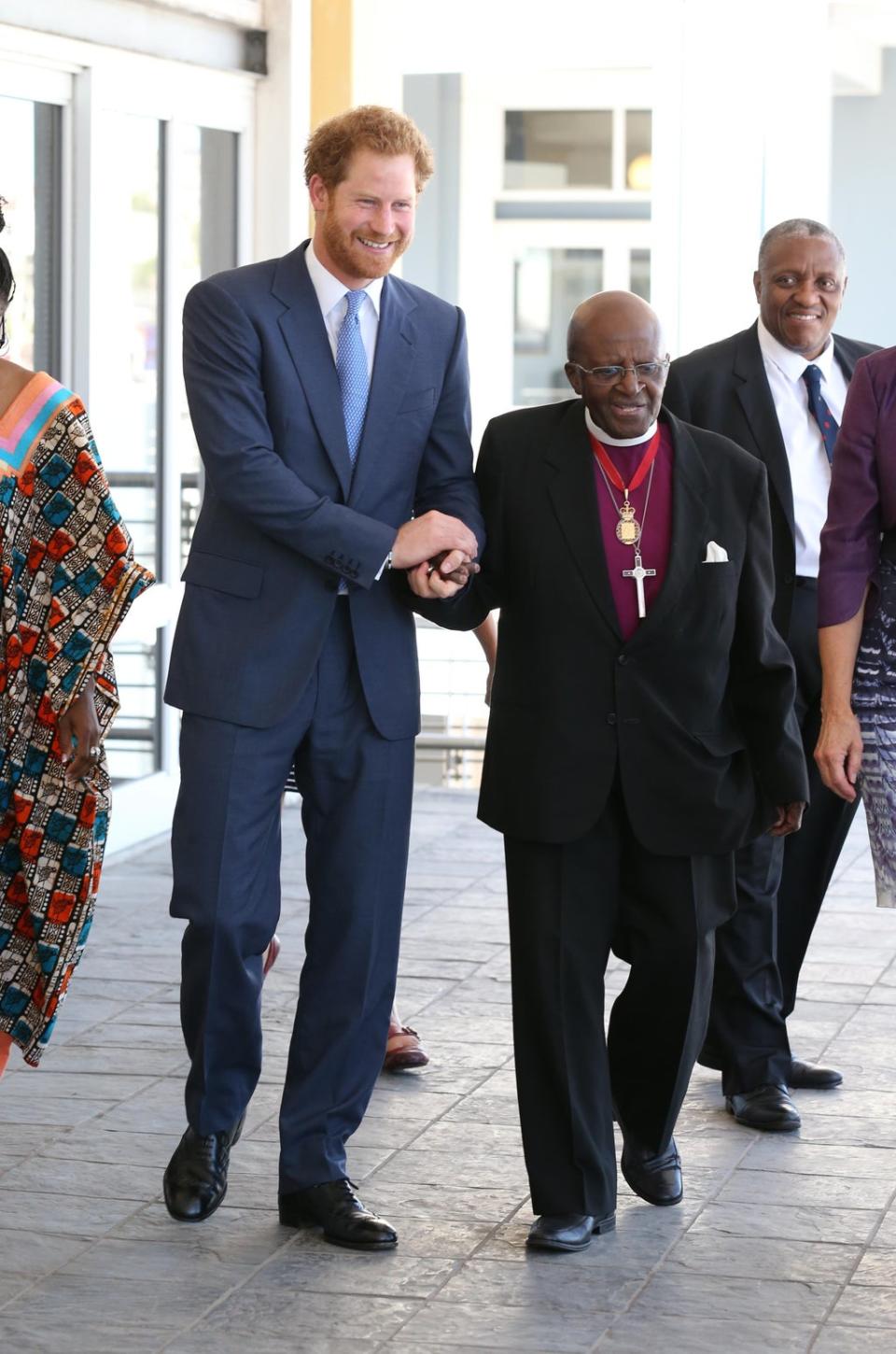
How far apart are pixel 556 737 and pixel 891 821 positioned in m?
0.64

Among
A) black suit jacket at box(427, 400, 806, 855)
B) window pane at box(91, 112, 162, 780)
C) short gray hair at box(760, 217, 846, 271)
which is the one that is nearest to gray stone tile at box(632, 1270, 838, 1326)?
black suit jacket at box(427, 400, 806, 855)

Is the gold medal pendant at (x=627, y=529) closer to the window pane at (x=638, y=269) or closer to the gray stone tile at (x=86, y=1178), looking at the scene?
the gray stone tile at (x=86, y=1178)

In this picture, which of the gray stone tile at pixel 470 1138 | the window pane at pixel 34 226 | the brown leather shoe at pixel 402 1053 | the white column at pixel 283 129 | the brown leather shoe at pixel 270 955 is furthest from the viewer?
the white column at pixel 283 129

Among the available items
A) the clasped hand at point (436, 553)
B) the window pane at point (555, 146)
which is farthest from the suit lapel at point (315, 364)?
the window pane at point (555, 146)

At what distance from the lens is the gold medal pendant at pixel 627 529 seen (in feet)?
11.9

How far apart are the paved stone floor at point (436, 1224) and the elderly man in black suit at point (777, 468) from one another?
145mm

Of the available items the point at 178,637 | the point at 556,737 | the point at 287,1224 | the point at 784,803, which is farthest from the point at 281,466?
the point at 287,1224

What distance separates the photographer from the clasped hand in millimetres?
3590

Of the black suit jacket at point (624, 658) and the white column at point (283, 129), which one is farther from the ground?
the white column at point (283, 129)

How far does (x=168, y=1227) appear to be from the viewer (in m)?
3.80

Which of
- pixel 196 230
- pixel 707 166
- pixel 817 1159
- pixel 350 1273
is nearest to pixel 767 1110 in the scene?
pixel 817 1159

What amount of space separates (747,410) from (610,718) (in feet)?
3.59

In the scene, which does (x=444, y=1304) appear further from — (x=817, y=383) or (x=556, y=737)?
(x=817, y=383)

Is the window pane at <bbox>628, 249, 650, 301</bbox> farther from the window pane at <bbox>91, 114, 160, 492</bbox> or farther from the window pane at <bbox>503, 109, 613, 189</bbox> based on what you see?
the window pane at <bbox>91, 114, 160, 492</bbox>
